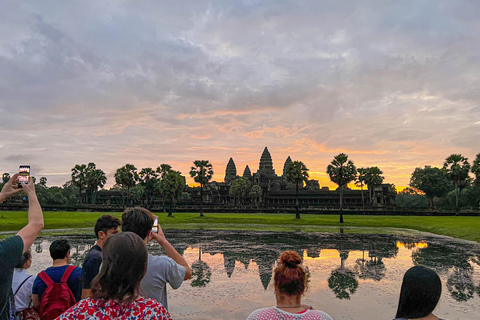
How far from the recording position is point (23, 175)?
12.5 ft

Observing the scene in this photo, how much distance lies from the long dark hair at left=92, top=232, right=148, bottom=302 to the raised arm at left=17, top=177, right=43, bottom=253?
1.00 m

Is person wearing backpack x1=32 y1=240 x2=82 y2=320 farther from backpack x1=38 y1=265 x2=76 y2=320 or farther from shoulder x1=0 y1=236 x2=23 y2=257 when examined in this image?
shoulder x1=0 y1=236 x2=23 y2=257

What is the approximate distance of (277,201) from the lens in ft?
363

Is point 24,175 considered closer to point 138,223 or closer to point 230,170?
point 138,223

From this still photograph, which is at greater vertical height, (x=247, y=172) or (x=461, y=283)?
(x=247, y=172)

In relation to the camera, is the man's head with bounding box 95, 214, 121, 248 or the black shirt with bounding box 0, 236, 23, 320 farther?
the man's head with bounding box 95, 214, 121, 248

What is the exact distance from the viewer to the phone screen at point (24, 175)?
3715mm

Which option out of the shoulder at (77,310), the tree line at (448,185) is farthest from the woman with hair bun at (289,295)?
the tree line at (448,185)

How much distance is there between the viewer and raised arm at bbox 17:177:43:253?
3310 millimetres

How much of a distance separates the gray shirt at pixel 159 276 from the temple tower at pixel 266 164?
147m

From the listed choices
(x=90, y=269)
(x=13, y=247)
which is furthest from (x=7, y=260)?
(x=90, y=269)

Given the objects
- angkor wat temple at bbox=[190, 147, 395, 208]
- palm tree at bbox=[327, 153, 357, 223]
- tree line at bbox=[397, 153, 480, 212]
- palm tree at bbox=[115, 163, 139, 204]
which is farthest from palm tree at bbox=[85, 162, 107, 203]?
tree line at bbox=[397, 153, 480, 212]

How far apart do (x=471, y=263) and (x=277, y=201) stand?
93845 mm

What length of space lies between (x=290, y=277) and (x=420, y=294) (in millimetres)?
1124
